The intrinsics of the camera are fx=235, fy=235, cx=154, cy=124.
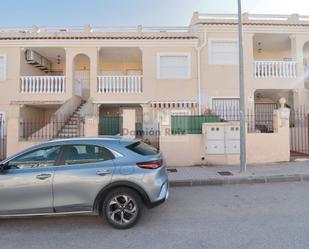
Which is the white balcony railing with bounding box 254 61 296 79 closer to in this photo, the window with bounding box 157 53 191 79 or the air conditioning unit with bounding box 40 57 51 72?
the window with bounding box 157 53 191 79

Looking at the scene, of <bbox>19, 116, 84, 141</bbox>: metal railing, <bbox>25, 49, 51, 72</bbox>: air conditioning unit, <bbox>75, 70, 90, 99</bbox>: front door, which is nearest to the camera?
<bbox>19, 116, 84, 141</bbox>: metal railing

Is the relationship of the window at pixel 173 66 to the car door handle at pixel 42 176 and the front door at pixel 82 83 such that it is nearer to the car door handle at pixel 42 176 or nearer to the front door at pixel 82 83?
the front door at pixel 82 83

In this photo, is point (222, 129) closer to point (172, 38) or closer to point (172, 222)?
point (172, 222)

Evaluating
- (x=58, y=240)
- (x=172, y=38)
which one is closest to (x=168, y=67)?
(x=172, y=38)

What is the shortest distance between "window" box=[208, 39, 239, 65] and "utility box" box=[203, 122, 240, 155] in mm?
5604

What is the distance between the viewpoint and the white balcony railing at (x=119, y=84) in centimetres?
1381

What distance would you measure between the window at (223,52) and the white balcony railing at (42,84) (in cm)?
882

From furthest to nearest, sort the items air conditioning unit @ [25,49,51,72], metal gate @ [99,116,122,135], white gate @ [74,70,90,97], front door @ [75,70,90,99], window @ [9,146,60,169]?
white gate @ [74,70,90,97] → front door @ [75,70,90,99] → air conditioning unit @ [25,49,51,72] → metal gate @ [99,116,122,135] → window @ [9,146,60,169]

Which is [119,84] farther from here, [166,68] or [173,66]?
[173,66]

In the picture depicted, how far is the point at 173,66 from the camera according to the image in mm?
14148

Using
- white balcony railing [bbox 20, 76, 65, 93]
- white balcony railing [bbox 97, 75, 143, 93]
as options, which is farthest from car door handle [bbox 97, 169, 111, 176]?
white balcony railing [bbox 20, 76, 65, 93]

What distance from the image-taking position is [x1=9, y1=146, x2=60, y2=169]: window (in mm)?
4312

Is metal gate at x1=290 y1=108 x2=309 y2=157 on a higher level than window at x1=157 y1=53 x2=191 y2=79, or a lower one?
lower

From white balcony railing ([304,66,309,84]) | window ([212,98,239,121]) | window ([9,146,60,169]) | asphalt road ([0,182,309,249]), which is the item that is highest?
white balcony railing ([304,66,309,84])
